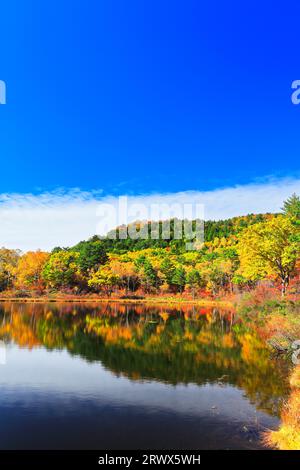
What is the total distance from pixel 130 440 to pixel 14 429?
3.92m

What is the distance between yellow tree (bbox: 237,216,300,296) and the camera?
41.9 meters

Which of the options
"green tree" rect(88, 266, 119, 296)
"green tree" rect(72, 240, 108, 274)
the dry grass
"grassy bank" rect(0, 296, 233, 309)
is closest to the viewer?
the dry grass

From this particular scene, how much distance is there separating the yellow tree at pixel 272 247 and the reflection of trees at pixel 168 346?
7.42 m

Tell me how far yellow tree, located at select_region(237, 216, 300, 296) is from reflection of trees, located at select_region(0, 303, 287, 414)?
7.42 m

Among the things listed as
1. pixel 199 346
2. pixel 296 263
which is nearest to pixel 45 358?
pixel 199 346

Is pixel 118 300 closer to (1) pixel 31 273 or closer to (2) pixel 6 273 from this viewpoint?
(1) pixel 31 273

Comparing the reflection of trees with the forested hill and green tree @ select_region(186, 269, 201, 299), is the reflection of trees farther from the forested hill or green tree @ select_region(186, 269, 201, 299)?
the forested hill

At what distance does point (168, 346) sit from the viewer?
28.6 meters

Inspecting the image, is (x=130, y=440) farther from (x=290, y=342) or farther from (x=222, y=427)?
(x=290, y=342)

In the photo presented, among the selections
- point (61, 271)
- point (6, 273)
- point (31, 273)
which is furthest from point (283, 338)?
point (6, 273)

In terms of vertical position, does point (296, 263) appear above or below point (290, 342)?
above

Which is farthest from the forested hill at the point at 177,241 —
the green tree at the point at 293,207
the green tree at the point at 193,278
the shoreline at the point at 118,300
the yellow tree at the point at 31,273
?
the green tree at the point at 293,207

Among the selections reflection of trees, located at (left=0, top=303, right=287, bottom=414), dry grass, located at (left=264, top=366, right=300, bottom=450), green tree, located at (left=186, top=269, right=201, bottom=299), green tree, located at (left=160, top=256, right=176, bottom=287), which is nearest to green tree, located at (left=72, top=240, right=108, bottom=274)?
green tree, located at (left=160, top=256, right=176, bottom=287)
